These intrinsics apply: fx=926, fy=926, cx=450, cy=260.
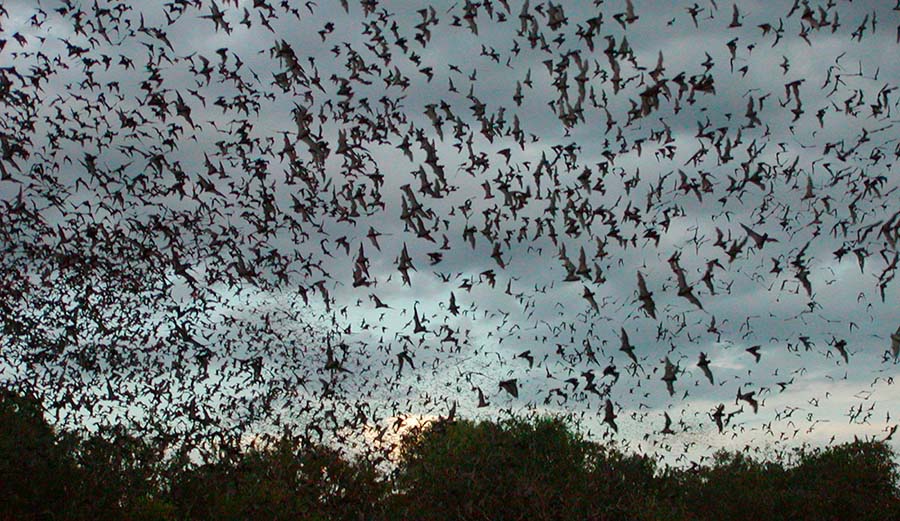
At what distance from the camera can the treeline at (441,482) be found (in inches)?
1346

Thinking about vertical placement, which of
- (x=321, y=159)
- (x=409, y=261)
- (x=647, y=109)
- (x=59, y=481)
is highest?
(x=647, y=109)

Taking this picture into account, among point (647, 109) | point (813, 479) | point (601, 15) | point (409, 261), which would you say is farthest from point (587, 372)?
point (813, 479)

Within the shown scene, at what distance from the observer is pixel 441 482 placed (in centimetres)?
4828

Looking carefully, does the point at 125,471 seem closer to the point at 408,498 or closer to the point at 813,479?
the point at 408,498

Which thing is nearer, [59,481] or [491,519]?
[59,481]

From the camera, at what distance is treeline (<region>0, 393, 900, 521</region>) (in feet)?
112

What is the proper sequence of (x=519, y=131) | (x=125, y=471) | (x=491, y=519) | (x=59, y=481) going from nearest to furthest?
(x=519, y=131) → (x=59, y=481) → (x=125, y=471) → (x=491, y=519)

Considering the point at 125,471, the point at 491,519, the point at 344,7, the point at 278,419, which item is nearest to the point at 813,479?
the point at 491,519

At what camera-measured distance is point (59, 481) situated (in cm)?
3334

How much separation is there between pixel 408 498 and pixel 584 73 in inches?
1179

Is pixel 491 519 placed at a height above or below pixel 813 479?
below

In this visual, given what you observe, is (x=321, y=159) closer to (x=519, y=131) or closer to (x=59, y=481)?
(x=519, y=131)

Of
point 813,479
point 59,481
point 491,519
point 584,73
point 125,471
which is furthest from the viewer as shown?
point 813,479

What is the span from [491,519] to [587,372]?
794 inches
